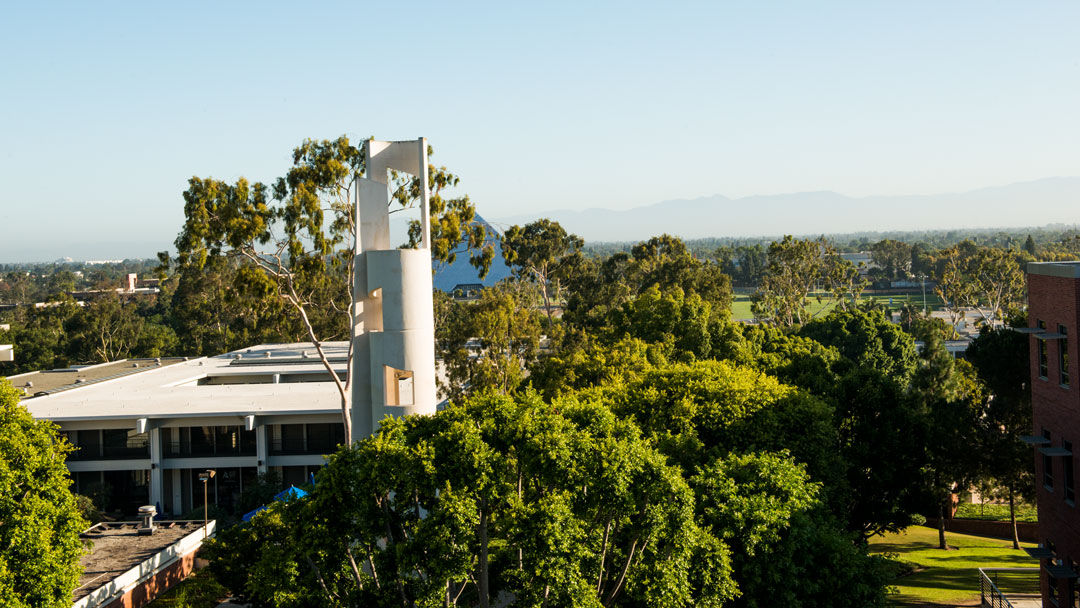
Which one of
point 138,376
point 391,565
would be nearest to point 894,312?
point 138,376

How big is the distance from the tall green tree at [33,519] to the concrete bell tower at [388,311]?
22.2 feet

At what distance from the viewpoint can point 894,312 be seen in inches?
4205

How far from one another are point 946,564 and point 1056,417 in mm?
9537

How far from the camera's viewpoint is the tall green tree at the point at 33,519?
1869 centimetres

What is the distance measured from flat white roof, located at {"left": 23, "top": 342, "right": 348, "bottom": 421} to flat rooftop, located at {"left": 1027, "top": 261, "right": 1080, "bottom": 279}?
87.1 feet

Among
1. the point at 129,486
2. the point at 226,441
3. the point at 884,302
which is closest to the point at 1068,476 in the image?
the point at 226,441

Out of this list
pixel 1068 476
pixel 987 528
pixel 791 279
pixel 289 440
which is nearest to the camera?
pixel 1068 476

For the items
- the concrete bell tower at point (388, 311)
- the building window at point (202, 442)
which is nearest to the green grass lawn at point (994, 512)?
the concrete bell tower at point (388, 311)

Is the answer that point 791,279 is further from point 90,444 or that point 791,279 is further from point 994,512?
point 90,444

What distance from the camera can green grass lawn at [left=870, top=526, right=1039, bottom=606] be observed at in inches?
1018

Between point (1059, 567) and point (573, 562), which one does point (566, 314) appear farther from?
point (573, 562)

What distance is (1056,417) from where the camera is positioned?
73.5 ft

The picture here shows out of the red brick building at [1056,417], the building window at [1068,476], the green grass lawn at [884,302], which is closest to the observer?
the red brick building at [1056,417]

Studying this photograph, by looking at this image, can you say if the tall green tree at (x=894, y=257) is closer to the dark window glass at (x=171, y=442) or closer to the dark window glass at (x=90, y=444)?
the dark window glass at (x=171, y=442)
